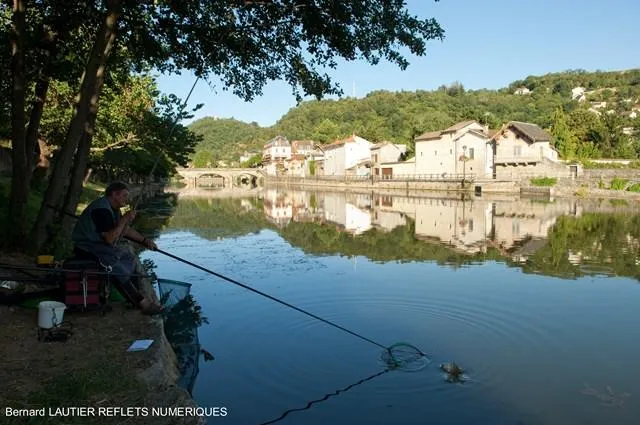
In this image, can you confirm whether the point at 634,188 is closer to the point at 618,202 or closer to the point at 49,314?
the point at 618,202

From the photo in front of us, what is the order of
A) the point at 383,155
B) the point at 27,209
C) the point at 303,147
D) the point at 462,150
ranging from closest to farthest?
1. the point at 27,209
2. the point at 462,150
3. the point at 383,155
4. the point at 303,147

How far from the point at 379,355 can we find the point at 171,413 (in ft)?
13.2

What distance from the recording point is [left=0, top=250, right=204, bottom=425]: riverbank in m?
4.02

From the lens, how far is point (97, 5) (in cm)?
1016

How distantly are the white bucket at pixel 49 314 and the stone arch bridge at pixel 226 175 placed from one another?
8412 centimetres

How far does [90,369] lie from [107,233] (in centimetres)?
187

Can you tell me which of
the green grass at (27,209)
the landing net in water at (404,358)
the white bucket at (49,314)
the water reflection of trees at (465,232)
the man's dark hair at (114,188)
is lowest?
the landing net in water at (404,358)

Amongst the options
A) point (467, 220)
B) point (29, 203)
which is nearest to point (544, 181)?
point (467, 220)

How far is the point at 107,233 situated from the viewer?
607cm

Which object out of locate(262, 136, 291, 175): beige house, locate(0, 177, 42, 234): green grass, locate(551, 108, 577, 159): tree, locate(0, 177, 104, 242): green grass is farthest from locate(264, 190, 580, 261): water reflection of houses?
locate(262, 136, 291, 175): beige house

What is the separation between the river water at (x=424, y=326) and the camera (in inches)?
Answer: 240

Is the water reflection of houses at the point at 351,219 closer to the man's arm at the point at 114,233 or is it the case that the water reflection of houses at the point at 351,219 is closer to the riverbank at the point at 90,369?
the man's arm at the point at 114,233

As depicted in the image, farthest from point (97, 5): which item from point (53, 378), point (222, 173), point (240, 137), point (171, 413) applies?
point (240, 137)

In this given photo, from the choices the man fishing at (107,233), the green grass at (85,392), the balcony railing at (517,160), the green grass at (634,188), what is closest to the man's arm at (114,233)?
the man fishing at (107,233)
